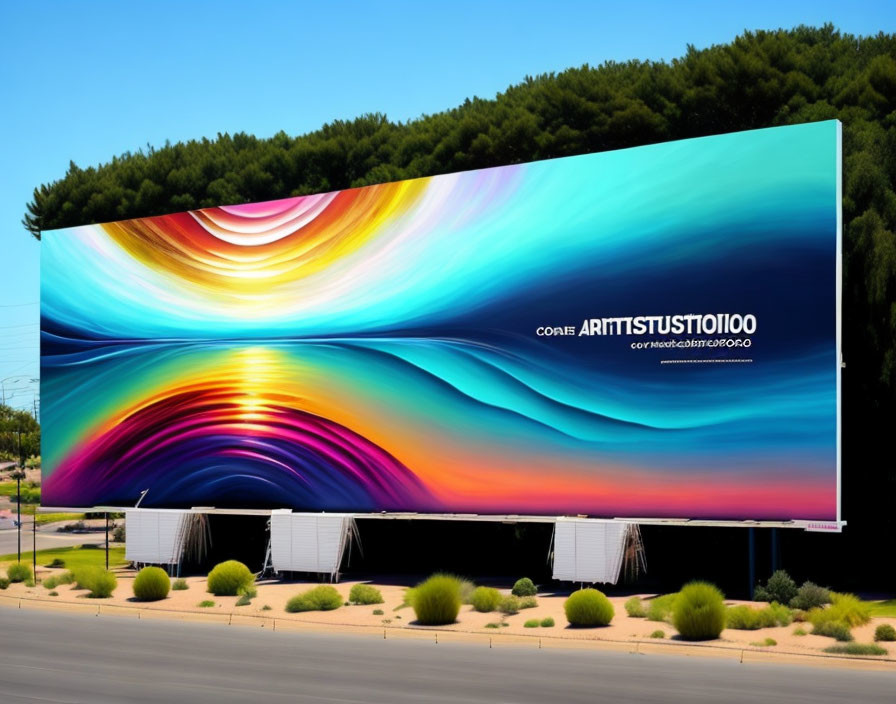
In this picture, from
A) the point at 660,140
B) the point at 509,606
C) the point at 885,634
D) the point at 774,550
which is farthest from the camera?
the point at 660,140

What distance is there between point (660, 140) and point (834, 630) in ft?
82.4

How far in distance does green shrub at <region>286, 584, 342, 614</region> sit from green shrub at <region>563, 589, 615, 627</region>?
7.01 m

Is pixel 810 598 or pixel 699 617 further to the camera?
pixel 810 598

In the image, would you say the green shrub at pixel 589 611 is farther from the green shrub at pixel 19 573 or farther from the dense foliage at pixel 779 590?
the green shrub at pixel 19 573

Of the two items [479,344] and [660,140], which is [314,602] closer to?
[479,344]

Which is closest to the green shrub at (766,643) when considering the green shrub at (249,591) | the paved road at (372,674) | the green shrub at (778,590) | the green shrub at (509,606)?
the paved road at (372,674)

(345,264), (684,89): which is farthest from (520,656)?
(684,89)

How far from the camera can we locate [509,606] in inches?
1085

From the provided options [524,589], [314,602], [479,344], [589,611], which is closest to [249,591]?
[314,602]

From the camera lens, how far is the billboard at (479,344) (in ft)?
90.6

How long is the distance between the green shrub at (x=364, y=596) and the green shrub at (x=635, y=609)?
689 cm

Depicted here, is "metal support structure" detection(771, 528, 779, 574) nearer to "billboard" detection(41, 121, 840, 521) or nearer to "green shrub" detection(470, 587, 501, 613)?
"billboard" detection(41, 121, 840, 521)

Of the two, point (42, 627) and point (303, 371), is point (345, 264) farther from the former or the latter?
point (42, 627)

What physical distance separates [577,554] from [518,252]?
26.9ft
